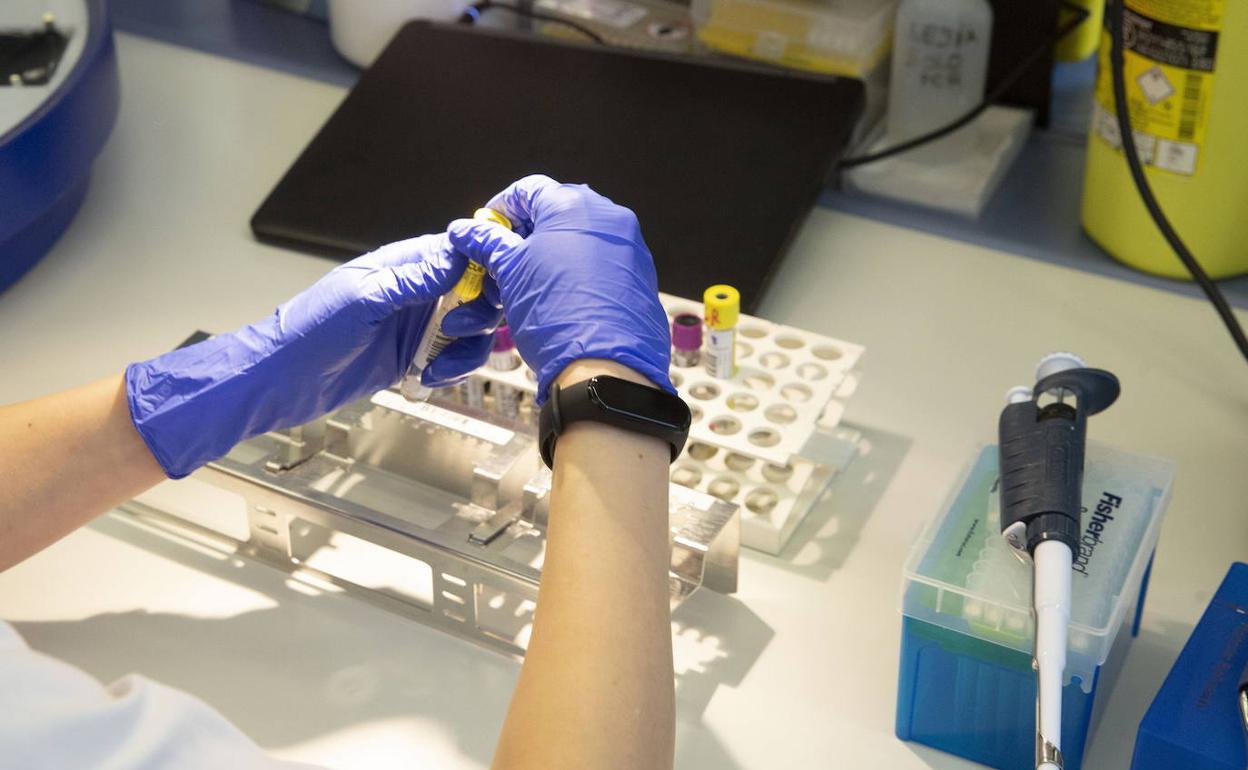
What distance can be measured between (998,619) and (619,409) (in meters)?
0.27

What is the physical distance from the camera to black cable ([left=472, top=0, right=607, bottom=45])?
1633mm

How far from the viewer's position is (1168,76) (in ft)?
4.00

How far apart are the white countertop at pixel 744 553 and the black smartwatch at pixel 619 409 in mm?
232

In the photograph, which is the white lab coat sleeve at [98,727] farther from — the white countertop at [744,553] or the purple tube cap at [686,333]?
the purple tube cap at [686,333]

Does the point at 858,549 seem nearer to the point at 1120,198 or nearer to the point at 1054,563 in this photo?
the point at 1054,563

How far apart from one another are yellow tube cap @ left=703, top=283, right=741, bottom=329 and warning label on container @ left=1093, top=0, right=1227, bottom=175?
17.1 inches

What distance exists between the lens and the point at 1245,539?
1065 millimetres

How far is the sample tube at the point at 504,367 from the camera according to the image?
115 centimetres

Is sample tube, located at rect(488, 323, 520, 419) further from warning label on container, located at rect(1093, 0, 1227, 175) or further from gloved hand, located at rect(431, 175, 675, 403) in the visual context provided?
warning label on container, located at rect(1093, 0, 1227, 175)

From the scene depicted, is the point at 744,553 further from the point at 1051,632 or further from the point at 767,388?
the point at 1051,632

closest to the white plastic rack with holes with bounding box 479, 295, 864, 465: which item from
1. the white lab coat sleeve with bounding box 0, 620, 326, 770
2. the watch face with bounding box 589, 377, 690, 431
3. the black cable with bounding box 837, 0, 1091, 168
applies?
the watch face with bounding box 589, 377, 690, 431

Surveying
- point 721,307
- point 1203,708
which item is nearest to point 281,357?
point 721,307

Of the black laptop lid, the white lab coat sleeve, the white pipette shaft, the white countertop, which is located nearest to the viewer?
the white lab coat sleeve

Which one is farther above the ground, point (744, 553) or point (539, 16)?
point (539, 16)
